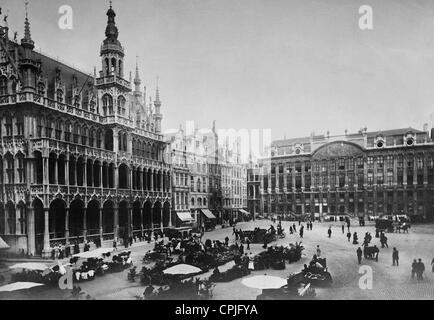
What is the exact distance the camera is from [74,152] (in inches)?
1199

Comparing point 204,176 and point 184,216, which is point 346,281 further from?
point 204,176

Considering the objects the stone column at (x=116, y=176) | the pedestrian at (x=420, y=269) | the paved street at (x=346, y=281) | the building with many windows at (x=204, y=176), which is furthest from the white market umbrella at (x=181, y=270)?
the building with many windows at (x=204, y=176)

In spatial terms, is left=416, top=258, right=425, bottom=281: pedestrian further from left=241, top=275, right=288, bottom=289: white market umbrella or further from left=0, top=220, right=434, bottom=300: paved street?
left=241, top=275, right=288, bottom=289: white market umbrella

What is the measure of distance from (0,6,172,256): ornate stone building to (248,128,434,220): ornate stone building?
16.8m

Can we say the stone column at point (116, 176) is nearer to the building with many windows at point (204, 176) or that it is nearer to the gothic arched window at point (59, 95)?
the gothic arched window at point (59, 95)

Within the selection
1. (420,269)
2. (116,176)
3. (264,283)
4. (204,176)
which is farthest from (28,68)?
(420,269)

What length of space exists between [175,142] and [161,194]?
7.49 meters

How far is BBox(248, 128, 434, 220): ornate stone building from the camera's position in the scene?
5334 cm

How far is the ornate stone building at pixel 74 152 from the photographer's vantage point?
87.6 feet

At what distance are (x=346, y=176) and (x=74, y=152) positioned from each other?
45.0 meters

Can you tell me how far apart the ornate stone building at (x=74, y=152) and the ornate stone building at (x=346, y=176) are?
55.1 feet

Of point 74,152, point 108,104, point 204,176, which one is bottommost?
point 204,176

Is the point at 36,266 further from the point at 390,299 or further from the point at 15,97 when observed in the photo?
the point at 390,299
